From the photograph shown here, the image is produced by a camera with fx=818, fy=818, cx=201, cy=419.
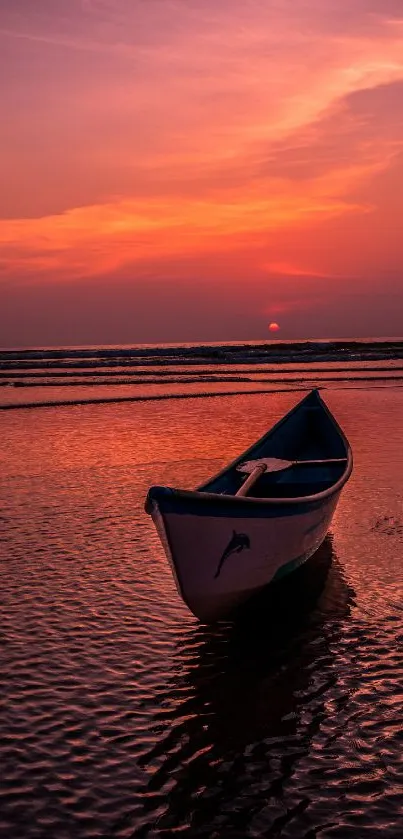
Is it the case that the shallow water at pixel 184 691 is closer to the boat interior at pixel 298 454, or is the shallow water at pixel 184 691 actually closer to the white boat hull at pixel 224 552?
the white boat hull at pixel 224 552

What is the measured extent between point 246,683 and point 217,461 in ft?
36.8

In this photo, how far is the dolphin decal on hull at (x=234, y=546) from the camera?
768 centimetres

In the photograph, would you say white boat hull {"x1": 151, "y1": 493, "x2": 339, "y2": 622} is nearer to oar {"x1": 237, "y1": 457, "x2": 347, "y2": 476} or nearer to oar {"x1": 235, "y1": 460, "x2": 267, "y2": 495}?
oar {"x1": 235, "y1": 460, "x2": 267, "y2": 495}

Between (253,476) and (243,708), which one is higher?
(253,476)

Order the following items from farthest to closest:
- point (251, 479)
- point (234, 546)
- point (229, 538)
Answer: point (251, 479)
point (234, 546)
point (229, 538)

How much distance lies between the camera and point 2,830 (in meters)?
4.96

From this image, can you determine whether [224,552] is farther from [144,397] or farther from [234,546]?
[144,397]

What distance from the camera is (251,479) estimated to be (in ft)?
36.3

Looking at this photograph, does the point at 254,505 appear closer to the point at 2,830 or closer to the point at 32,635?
the point at 32,635

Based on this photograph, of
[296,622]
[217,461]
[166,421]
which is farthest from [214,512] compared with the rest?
[166,421]

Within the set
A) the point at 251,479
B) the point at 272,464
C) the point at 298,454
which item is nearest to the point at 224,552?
the point at 251,479

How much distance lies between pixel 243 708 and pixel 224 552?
4.90 feet

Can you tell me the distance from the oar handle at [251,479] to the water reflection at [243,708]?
4.41 ft

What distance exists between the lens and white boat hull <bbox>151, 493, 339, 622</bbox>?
24.0 ft
